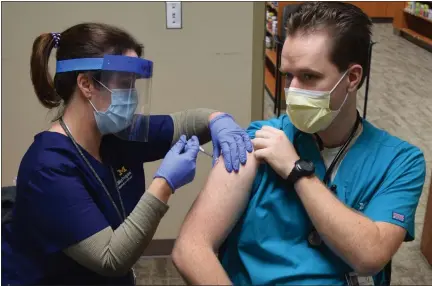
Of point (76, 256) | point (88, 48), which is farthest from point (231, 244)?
point (88, 48)

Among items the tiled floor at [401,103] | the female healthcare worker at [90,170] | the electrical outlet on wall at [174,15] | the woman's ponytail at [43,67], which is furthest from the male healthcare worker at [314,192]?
the electrical outlet on wall at [174,15]

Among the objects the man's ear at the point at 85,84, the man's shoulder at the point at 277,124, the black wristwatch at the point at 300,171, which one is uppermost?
the man's ear at the point at 85,84

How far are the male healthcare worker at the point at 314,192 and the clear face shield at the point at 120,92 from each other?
0.39 m

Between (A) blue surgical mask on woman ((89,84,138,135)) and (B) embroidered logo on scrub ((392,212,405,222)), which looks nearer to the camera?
(B) embroidered logo on scrub ((392,212,405,222))

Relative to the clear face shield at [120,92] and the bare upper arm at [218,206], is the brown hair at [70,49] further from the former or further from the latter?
the bare upper arm at [218,206]

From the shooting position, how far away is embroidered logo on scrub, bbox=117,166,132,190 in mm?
1527

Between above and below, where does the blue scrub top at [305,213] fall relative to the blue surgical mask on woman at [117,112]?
below

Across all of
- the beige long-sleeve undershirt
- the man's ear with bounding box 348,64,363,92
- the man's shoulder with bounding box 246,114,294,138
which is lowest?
the beige long-sleeve undershirt

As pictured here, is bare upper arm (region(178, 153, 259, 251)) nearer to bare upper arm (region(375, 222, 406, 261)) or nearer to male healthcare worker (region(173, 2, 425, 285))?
male healthcare worker (region(173, 2, 425, 285))

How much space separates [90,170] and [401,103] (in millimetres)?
1674

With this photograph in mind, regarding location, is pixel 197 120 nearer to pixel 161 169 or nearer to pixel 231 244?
pixel 161 169

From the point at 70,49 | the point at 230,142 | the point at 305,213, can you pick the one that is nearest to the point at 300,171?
the point at 305,213

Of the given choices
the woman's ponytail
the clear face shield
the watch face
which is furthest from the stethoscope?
the woman's ponytail

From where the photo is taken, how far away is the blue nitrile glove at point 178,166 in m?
1.37
